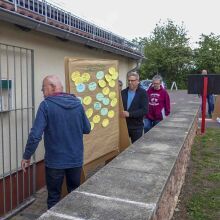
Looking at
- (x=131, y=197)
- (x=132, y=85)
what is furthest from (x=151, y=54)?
(x=131, y=197)

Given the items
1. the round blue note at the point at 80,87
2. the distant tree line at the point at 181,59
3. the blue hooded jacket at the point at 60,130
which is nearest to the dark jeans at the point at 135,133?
the round blue note at the point at 80,87

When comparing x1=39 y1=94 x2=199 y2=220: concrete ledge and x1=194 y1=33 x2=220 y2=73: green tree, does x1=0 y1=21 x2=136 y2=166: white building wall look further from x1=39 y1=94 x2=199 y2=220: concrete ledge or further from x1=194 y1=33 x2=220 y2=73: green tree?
x1=194 y1=33 x2=220 y2=73: green tree

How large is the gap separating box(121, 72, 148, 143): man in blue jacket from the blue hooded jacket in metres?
1.62

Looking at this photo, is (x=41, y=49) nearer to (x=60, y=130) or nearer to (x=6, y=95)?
(x=6, y=95)

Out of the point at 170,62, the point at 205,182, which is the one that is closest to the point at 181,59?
the point at 170,62

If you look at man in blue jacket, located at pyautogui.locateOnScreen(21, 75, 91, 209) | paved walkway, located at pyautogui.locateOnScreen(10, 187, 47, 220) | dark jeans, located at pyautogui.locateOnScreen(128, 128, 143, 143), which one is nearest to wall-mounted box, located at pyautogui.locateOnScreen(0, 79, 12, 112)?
man in blue jacket, located at pyautogui.locateOnScreen(21, 75, 91, 209)

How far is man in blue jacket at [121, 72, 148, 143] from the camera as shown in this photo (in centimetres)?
533

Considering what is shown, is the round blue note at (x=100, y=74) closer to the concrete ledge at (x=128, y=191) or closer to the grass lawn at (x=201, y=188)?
the concrete ledge at (x=128, y=191)

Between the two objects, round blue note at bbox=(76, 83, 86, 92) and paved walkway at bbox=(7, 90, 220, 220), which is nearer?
round blue note at bbox=(76, 83, 86, 92)

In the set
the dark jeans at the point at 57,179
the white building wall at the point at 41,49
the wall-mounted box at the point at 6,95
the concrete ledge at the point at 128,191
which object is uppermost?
the white building wall at the point at 41,49

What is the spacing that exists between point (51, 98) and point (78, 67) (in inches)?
38.3

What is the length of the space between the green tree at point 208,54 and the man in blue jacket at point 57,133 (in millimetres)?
31345

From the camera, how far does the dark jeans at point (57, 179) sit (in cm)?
377

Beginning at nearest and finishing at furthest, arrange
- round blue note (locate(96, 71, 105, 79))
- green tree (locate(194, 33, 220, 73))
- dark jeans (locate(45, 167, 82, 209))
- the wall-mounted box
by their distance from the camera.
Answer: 1. dark jeans (locate(45, 167, 82, 209))
2. the wall-mounted box
3. round blue note (locate(96, 71, 105, 79))
4. green tree (locate(194, 33, 220, 73))
